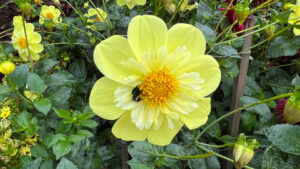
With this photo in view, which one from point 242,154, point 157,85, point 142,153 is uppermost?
point 157,85

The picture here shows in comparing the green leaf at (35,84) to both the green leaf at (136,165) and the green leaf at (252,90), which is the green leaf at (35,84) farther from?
the green leaf at (252,90)

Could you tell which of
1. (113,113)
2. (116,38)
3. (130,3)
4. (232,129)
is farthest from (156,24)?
(232,129)

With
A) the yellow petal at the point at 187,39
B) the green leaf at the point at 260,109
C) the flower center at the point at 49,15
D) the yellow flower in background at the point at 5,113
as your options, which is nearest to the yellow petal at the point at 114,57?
the yellow petal at the point at 187,39

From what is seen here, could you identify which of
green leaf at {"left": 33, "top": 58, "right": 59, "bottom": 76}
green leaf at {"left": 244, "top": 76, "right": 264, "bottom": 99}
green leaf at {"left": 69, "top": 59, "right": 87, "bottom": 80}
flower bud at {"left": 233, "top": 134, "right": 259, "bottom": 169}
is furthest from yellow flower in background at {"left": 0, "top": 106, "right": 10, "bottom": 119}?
green leaf at {"left": 244, "top": 76, "right": 264, "bottom": 99}

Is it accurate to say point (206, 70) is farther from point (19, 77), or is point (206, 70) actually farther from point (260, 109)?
point (19, 77)

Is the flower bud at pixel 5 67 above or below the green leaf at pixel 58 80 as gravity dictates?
above

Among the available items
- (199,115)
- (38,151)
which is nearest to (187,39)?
(199,115)

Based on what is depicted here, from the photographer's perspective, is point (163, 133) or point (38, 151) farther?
point (38, 151)

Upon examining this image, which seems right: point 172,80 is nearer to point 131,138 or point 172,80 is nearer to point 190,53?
point 190,53

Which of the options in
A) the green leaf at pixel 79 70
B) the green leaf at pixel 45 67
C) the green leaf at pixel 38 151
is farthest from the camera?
the green leaf at pixel 79 70
